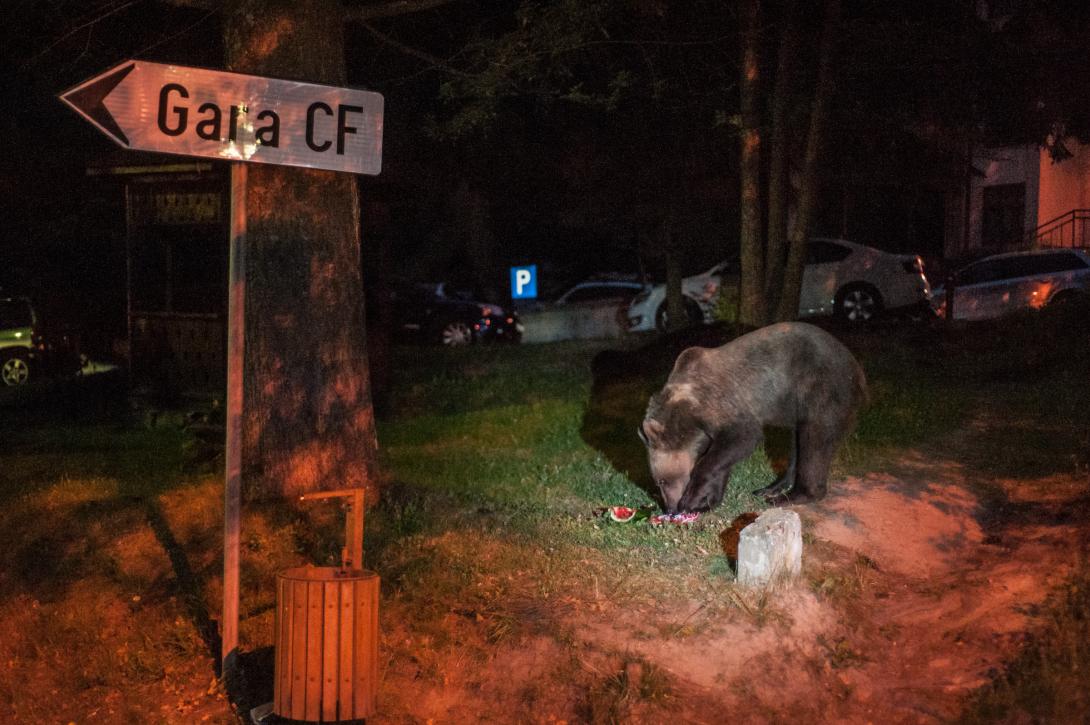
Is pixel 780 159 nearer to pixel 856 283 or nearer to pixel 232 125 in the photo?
pixel 856 283

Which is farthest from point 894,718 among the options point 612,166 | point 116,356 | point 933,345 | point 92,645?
point 116,356

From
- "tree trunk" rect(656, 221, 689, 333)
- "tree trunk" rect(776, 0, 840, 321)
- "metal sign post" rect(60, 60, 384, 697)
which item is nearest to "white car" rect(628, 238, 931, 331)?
"tree trunk" rect(656, 221, 689, 333)

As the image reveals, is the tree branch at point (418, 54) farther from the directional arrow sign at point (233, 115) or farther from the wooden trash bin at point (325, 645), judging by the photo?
the wooden trash bin at point (325, 645)

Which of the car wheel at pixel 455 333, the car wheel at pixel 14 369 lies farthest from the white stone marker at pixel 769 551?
the car wheel at pixel 455 333

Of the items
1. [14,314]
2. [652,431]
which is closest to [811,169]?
[652,431]

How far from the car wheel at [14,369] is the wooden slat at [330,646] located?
17.8 metres

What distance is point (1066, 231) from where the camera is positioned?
108ft

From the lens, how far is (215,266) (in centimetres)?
1867

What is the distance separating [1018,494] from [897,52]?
36.1 ft

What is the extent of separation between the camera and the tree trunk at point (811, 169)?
1541 cm

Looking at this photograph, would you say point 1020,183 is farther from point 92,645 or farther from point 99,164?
point 92,645

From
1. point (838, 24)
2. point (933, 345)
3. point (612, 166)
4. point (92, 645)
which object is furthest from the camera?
point (612, 166)

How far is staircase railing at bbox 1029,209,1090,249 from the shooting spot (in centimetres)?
3203

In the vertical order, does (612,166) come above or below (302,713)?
above
